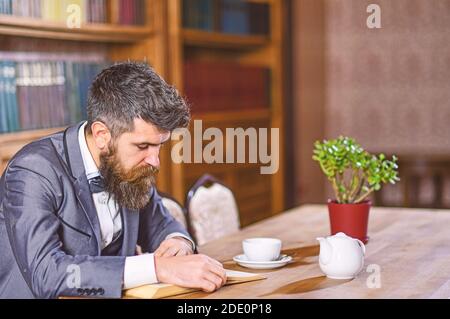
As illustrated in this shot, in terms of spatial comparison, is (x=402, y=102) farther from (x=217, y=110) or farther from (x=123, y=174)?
(x=123, y=174)

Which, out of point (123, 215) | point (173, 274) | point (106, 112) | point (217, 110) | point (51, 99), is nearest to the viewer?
point (173, 274)

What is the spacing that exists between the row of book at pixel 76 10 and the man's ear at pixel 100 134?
1453 millimetres

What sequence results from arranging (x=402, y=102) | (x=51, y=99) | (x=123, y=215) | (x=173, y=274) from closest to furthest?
(x=173, y=274) < (x=123, y=215) < (x=51, y=99) < (x=402, y=102)

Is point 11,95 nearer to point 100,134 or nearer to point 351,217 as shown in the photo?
point 100,134

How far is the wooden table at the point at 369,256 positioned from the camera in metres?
1.86

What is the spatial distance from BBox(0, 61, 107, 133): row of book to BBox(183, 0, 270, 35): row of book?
0.86m

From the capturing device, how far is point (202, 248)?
2.49 meters

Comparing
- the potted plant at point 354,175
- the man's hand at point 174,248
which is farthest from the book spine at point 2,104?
the potted plant at point 354,175

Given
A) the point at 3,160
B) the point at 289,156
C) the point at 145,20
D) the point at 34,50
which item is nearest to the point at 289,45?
the point at 289,156

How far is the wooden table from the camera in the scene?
6.12 feet

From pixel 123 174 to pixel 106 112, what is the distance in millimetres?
168

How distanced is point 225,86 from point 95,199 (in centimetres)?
278

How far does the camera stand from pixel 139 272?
1.85 metres

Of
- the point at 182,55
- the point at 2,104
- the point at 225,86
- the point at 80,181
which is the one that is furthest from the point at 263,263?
the point at 225,86
